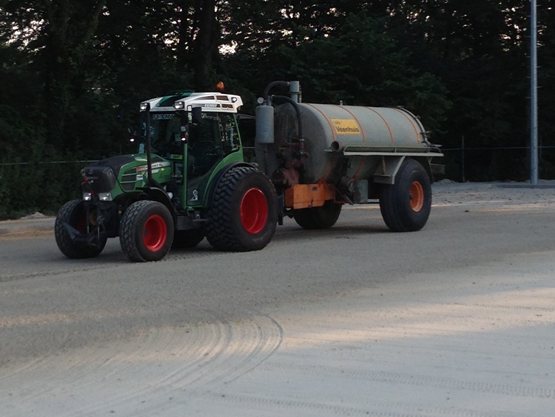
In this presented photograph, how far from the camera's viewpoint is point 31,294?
10789mm

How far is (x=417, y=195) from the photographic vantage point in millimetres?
18531

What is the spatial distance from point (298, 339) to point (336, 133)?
30.4ft

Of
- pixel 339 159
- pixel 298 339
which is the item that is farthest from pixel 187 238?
pixel 298 339

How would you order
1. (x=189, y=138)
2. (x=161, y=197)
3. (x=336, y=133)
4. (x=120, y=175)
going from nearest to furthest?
(x=120, y=175) → (x=161, y=197) → (x=189, y=138) → (x=336, y=133)

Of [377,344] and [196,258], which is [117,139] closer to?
[196,258]

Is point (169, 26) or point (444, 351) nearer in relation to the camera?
point (444, 351)

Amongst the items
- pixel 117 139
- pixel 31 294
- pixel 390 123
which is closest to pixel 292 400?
pixel 31 294

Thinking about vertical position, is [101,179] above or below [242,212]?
above

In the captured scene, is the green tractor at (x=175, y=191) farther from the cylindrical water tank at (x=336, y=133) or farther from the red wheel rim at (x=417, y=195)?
the red wheel rim at (x=417, y=195)

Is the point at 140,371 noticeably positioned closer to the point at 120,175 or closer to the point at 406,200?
the point at 120,175

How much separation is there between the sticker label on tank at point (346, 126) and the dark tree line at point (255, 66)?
9.73 m

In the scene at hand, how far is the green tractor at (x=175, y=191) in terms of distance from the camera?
13781 millimetres

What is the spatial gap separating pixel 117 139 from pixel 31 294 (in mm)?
21143

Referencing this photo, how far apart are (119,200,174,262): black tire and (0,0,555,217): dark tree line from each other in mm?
10199
